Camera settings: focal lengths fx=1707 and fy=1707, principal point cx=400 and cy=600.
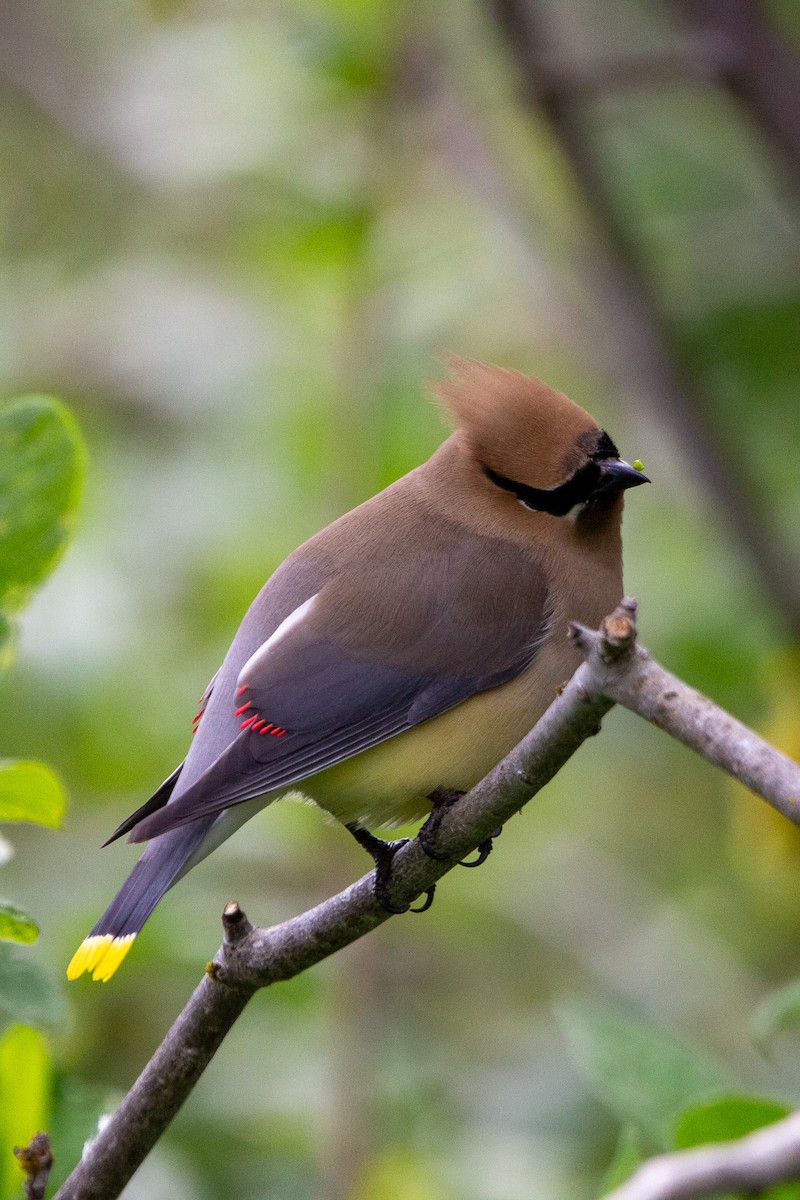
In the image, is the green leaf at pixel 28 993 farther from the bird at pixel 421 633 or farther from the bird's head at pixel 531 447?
the bird's head at pixel 531 447

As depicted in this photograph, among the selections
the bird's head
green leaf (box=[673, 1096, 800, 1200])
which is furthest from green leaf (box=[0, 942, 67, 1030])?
the bird's head

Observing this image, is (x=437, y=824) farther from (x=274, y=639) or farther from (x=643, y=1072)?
(x=274, y=639)

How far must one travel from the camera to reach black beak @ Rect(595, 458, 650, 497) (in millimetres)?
3348

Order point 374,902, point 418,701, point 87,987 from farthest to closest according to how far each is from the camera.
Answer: point 87,987 → point 418,701 → point 374,902

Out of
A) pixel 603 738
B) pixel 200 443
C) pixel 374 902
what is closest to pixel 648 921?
pixel 603 738

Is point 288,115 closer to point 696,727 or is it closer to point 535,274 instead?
point 535,274

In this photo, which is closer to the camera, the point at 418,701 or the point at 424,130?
the point at 418,701

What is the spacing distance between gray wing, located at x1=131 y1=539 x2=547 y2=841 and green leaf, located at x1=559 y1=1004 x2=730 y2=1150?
0.70m

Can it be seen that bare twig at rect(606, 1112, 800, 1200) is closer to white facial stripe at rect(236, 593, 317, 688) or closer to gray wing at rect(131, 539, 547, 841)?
gray wing at rect(131, 539, 547, 841)

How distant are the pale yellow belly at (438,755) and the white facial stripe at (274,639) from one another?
0.86ft

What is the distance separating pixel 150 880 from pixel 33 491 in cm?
71

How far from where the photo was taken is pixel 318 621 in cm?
321

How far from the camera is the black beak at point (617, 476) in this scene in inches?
132

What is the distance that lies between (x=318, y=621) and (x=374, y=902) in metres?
0.92
